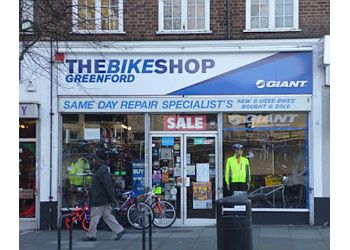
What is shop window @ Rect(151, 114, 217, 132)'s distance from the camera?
45.5 ft

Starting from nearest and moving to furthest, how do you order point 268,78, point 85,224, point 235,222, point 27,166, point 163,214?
point 235,222 < point 85,224 < point 268,78 < point 163,214 < point 27,166

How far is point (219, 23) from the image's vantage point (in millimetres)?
13867

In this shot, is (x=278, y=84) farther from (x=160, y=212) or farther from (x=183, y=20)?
(x=160, y=212)

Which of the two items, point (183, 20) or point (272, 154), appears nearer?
point (272, 154)

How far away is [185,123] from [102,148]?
7.03 feet

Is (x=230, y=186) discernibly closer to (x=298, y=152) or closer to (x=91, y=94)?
(x=298, y=152)

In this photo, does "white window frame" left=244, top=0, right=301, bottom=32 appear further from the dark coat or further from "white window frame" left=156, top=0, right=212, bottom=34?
the dark coat

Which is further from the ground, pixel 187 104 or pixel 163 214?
pixel 187 104

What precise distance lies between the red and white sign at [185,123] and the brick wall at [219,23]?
192 centimetres

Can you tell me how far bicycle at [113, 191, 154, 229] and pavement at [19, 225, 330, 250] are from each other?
23cm

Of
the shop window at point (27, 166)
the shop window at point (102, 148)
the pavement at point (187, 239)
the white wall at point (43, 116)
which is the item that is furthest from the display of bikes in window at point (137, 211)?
the shop window at point (27, 166)

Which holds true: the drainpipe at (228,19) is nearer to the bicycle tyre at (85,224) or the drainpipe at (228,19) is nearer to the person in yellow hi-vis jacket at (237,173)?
the person in yellow hi-vis jacket at (237,173)

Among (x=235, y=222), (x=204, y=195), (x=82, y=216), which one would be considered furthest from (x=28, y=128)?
(x=235, y=222)

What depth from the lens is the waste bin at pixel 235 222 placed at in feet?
27.8
